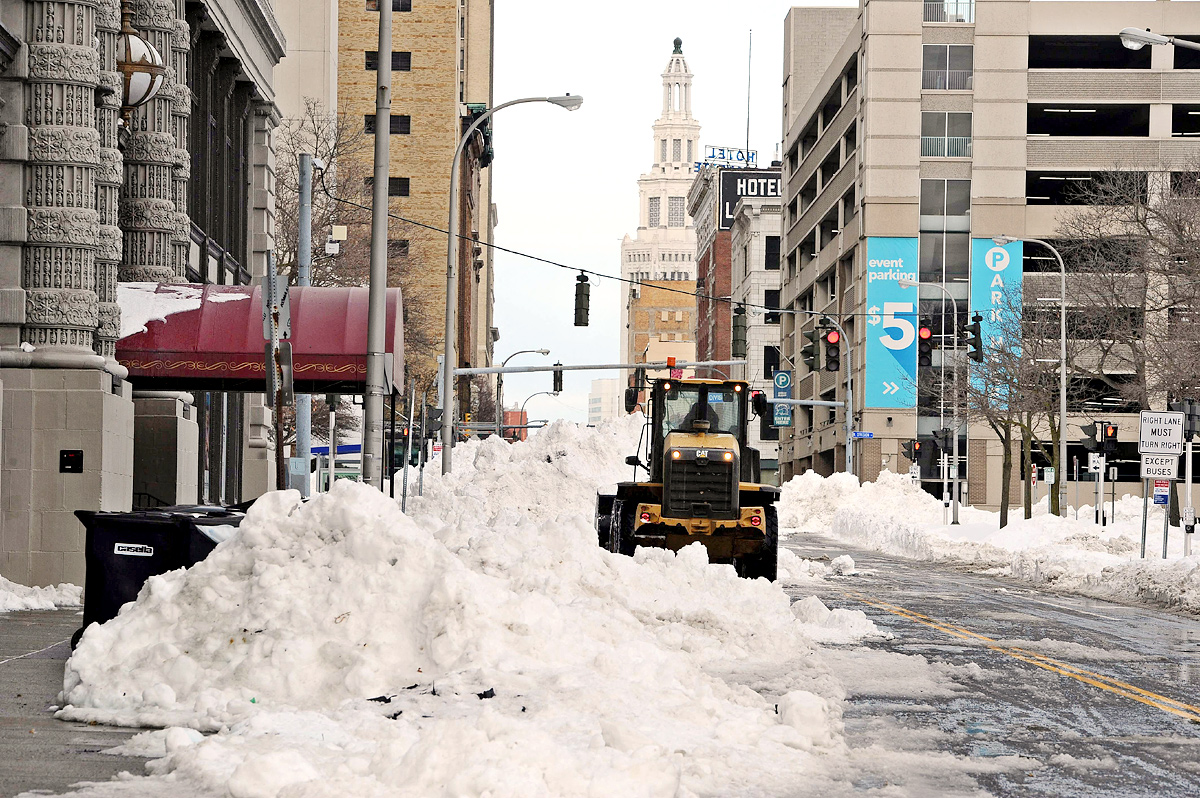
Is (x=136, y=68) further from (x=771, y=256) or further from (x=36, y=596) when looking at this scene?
(x=771, y=256)

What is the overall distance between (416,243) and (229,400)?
68127 millimetres

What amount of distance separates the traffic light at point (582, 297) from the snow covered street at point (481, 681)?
25084 millimetres

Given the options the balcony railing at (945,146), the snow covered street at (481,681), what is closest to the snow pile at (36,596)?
the snow covered street at (481,681)

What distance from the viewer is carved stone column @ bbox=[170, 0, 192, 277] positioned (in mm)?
26906

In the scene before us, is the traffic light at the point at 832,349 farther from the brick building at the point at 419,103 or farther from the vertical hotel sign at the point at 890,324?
the brick building at the point at 419,103

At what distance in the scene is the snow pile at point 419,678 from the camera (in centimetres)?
780

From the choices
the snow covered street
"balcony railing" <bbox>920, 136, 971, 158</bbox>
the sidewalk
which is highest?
"balcony railing" <bbox>920, 136, 971, 158</bbox>

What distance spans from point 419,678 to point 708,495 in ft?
42.3

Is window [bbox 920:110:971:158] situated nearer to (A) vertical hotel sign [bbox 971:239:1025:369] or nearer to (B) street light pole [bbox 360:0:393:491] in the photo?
(A) vertical hotel sign [bbox 971:239:1025:369]

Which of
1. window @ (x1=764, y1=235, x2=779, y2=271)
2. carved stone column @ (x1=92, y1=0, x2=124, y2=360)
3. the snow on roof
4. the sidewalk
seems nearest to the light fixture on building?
carved stone column @ (x1=92, y1=0, x2=124, y2=360)

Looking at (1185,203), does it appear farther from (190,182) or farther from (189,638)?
(189,638)

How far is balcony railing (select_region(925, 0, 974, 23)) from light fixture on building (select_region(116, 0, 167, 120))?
66.3m

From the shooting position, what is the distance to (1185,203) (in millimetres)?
43125

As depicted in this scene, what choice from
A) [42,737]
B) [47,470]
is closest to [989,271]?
[47,470]
